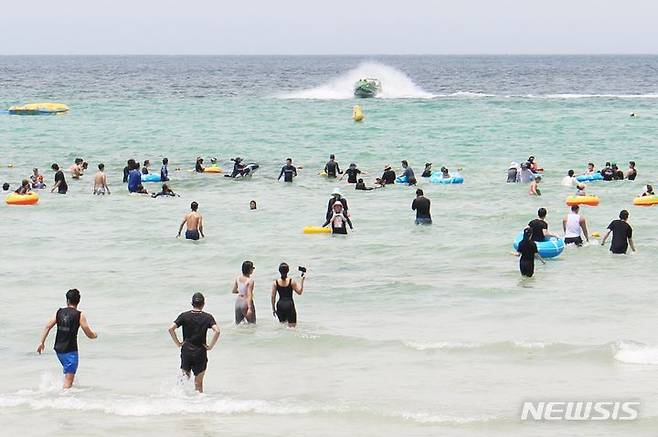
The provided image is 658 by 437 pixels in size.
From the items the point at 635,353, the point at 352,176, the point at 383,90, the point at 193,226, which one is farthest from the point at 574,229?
the point at 383,90

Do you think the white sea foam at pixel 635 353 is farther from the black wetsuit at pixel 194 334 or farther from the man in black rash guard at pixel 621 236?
the man in black rash guard at pixel 621 236

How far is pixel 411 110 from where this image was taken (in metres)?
75.7

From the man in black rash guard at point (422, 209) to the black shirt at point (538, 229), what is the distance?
5491mm

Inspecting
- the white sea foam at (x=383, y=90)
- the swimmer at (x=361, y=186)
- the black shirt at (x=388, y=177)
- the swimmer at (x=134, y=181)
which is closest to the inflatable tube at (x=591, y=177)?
the black shirt at (x=388, y=177)

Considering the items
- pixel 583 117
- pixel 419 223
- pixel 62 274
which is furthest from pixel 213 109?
pixel 62 274

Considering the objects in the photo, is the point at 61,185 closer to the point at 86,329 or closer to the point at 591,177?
the point at 591,177

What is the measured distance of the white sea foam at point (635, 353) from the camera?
15.7 m

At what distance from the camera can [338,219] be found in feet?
88.8

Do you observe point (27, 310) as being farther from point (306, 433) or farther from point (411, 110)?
point (411, 110)

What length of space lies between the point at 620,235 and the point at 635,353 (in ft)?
26.6

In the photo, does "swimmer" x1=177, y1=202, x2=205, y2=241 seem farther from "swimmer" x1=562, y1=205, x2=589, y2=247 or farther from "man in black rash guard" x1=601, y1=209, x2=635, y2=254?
"man in black rash guard" x1=601, y1=209, x2=635, y2=254

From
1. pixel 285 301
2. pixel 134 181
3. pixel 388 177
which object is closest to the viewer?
pixel 285 301

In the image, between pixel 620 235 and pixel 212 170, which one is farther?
pixel 212 170

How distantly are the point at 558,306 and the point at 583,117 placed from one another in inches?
1992
